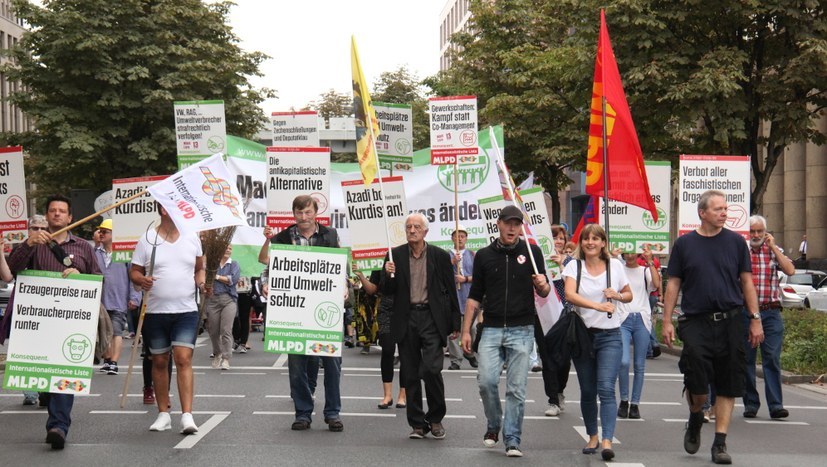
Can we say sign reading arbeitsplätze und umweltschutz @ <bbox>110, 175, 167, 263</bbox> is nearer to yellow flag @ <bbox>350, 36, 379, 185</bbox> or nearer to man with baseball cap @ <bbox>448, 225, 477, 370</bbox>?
yellow flag @ <bbox>350, 36, 379, 185</bbox>

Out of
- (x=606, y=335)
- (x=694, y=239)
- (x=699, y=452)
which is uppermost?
(x=694, y=239)

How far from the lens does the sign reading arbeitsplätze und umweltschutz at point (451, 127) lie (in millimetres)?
19172

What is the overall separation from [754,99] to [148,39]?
79.3ft

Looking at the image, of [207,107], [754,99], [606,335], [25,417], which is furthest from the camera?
[754,99]

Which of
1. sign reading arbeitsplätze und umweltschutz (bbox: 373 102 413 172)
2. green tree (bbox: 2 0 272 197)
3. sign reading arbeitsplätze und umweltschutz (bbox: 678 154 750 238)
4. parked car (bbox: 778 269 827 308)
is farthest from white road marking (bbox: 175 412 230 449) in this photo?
green tree (bbox: 2 0 272 197)

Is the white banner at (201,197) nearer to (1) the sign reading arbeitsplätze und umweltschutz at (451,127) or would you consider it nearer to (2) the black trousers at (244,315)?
(1) the sign reading arbeitsplätze und umweltschutz at (451,127)

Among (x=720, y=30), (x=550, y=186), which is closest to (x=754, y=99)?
(x=720, y=30)

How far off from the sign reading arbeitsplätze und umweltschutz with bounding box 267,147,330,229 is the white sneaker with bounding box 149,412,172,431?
4.71 m

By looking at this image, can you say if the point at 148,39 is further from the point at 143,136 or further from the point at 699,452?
the point at 699,452

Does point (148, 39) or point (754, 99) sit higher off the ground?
point (148, 39)

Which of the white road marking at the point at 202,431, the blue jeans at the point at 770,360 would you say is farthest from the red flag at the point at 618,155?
the white road marking at the point at 202,431

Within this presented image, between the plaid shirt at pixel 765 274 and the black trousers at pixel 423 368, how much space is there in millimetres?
3325

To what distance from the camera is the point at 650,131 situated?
2994 centimetres

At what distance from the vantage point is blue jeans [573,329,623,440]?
9.51 m
